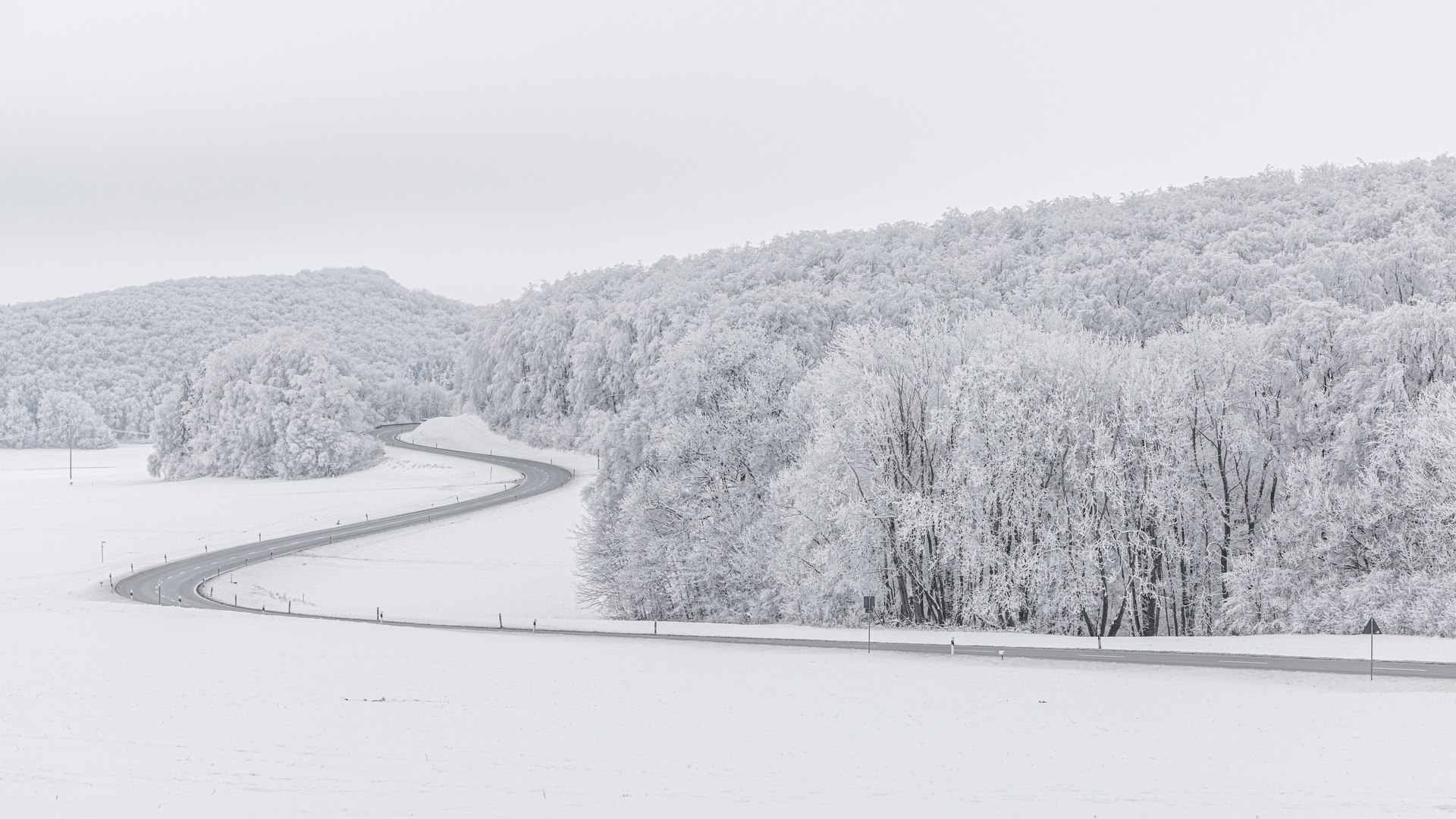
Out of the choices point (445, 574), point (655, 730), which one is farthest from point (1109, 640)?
point (445, 574)

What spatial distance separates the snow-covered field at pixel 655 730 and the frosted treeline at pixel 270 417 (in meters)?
64.5

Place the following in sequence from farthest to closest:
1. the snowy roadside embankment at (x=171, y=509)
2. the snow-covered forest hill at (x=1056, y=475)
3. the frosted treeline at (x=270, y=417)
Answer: the frosted treeline at (x=270, y=417) < the snowy roadside embankment at (x=171, y=509) < the snow-covered forest hill at (x=1056, y=475)

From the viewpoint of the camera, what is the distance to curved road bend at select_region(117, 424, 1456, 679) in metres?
25.6

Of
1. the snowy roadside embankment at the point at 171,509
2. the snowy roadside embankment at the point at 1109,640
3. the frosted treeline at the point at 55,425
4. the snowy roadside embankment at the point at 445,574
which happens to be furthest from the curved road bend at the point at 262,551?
the frosted treeline at the point at 55,425

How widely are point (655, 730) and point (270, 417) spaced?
88812 millimetres

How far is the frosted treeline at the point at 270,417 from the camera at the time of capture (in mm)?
96500

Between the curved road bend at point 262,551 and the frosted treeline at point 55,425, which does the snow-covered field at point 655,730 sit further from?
the frosted treeline at point 55,425

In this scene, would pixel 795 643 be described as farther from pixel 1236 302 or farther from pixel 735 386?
pixel 1236 302

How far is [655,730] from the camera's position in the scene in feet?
60.8

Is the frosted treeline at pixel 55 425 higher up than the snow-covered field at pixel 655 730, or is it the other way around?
the frosted treeline at pixel 55 425

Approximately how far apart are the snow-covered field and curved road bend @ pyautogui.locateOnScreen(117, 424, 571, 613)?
1396 centimetres

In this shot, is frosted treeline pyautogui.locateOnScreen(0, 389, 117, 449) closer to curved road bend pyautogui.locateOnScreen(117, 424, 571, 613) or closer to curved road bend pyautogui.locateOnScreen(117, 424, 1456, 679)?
curved road bend pyautogui.locateOnScreen(117, 424, 1456, 679)

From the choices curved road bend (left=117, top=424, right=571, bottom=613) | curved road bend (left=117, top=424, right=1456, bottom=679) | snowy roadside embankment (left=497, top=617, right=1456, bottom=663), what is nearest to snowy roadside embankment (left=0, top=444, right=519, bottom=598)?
curved road bend (left=117, top=424, right=571, bottom=613)

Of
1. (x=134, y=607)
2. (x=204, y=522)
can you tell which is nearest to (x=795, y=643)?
(x=134, y=607)
